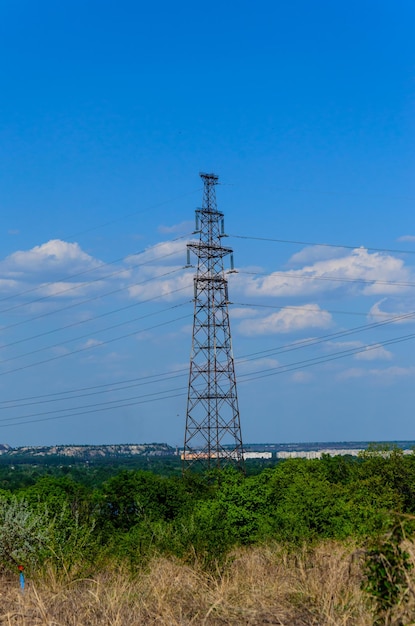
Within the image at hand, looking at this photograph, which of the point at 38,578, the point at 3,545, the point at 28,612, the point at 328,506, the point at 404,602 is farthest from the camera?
the point at 328,506

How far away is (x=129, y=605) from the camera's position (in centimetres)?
1605

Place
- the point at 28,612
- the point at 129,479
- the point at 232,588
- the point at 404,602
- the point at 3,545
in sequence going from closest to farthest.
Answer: the point at 404,602 < the point at 28,612 < the point at 232,588 < the point at 3,545 < the point at 129,479

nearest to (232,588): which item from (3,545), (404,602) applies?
(404,602)

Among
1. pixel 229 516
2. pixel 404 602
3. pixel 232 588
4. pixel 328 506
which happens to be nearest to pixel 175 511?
pixel 229 516

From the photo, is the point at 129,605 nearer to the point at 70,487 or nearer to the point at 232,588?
the point at 232,588

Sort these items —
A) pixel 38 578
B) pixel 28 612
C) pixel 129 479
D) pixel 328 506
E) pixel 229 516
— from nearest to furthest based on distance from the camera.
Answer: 1. pixel 28 612
2. pixel 38 578
3. pixel 328 506
4. pixel 229 516
5. pixel 129 479

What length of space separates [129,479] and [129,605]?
6278cm

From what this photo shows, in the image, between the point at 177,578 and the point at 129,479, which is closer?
the point at 177,578

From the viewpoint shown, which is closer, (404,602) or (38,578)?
(404,602)

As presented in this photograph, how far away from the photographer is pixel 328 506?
4022 centimetres

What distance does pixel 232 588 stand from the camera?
16.8 metres

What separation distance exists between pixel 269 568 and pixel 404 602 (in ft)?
39.4

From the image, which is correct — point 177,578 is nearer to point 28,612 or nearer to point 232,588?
point 232,588

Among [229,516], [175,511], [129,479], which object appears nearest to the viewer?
[229,516]
